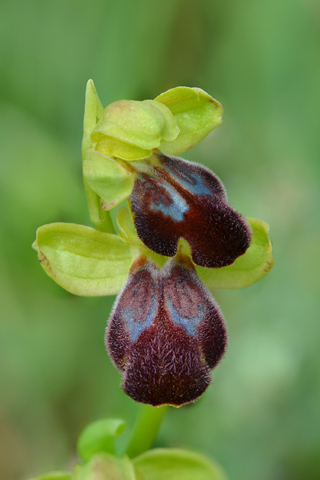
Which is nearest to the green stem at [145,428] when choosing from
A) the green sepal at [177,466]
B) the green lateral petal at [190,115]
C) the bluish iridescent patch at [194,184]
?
the green sepal at [177,466]

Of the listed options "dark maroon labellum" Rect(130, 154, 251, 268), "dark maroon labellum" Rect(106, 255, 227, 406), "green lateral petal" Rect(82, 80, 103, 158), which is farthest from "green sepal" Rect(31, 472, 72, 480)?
"green lateral petal" Rect(82, 80, 103, 158)

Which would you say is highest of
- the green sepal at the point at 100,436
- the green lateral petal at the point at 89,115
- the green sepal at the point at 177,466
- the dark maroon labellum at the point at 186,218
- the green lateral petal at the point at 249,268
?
the green lateral petal at the point at 89,115

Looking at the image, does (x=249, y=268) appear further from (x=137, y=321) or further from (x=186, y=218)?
(x=137, y=321)

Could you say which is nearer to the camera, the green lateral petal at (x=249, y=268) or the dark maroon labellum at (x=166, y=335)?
the dark maroon labellum at (x=166, y=335)

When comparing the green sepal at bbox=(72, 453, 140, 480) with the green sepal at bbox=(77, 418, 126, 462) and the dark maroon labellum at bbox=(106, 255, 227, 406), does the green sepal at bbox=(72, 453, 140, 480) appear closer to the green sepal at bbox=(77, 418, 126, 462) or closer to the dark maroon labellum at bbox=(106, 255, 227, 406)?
the green sepal at bbox=(77, 418, 126, 462)

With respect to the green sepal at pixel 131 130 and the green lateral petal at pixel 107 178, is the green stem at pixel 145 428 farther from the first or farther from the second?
the green sepal at pixel 131 130

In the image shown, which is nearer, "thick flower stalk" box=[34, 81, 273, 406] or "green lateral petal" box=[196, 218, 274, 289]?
"thick flower stalk" box=[34, 81, 273, 406]
